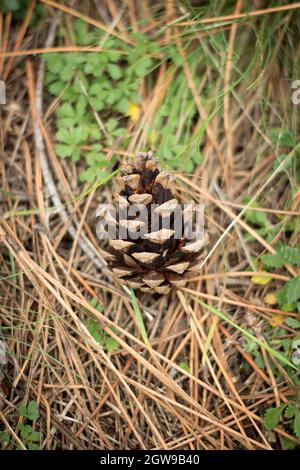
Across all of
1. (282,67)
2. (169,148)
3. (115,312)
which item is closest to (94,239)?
(115,312)

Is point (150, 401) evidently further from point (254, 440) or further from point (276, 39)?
point (276, 39)

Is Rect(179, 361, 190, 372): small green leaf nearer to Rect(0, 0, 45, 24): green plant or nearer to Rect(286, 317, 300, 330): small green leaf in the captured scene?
Rect(286, 317, 300, 330): small green leaf

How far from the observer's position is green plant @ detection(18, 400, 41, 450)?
5.01 feet

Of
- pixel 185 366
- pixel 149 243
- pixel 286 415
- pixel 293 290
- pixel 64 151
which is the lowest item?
pixel 286 415

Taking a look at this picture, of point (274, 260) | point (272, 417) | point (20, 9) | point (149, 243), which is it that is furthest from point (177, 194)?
point (20, 9)

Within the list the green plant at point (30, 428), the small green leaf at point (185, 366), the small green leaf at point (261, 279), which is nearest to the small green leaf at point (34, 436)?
the green plant at point (30, 428)

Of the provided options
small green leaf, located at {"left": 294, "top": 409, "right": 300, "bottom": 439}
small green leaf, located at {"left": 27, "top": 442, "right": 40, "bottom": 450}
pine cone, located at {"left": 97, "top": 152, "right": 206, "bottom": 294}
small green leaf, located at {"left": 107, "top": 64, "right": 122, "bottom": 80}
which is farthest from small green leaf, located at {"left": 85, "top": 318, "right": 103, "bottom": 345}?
small green leaf, located at {"left": 107, "top": 64, "right": 122, "bottom": 80}

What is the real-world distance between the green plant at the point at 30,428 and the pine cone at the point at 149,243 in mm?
527

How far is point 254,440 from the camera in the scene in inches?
60.6

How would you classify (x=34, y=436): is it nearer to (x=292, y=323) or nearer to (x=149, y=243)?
(x=149, y=243)

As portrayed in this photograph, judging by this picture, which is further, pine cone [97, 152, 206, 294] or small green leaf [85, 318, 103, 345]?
small green leaf [85, 318, 103, 345]

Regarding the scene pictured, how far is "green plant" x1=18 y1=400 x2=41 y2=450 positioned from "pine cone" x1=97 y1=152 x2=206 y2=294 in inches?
20.7

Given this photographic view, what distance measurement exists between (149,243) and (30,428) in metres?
0.74

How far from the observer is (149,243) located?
1.49 meters
